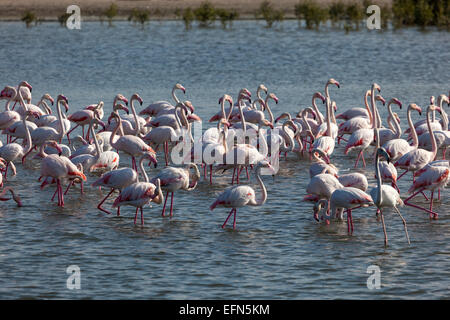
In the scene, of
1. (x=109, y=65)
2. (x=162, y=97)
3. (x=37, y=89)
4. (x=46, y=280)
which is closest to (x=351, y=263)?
(x=46, y=280)

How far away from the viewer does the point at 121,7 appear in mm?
42938

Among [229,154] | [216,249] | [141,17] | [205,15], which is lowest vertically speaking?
[216,249]

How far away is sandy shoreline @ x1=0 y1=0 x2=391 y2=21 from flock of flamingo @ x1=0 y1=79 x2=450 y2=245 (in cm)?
2469

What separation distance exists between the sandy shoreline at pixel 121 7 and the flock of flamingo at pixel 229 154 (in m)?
24.7

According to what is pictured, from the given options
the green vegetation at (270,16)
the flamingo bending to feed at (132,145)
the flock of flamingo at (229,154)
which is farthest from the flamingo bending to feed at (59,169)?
the green vegetation at (270,16)

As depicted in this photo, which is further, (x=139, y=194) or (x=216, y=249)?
(x=139, y=194)

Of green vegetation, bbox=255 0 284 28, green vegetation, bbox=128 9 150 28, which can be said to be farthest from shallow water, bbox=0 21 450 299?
green vegetation, bbox=128 9 150 28

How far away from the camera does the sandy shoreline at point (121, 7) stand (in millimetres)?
40656

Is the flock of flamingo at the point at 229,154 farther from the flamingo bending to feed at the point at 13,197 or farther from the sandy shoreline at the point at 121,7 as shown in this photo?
the sandy shoreline at the point at 121,7

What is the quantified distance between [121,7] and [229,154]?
106 feet

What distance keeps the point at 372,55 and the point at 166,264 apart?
20.8m

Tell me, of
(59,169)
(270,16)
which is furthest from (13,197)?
(270,16)

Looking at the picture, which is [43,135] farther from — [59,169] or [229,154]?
[229,154]

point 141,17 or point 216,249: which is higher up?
point 141,17
